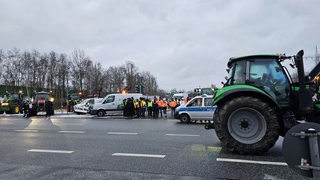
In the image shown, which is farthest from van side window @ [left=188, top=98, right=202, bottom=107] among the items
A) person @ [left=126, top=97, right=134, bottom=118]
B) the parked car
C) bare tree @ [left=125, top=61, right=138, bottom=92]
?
bare tree @ [left=125, top=61, right=138, bottom=92]

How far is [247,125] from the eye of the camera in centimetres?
748

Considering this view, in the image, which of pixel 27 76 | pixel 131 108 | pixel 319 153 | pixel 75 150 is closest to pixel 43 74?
pixel 27 76

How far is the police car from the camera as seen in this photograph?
1758 centimetres

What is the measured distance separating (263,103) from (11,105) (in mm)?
31788

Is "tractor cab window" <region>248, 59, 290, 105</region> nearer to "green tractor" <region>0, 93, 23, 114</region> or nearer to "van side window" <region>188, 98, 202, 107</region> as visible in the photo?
"van side window" <region>188, 98, 202, 107</region>

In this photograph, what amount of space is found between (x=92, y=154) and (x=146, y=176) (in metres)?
2.54

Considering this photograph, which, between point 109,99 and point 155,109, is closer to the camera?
point 155,109

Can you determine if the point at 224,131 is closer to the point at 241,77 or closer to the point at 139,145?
the point at 241,77

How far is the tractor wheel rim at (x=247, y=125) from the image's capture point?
731cm

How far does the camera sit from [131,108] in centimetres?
2359

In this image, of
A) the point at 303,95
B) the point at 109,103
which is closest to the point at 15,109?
the point at 109,103

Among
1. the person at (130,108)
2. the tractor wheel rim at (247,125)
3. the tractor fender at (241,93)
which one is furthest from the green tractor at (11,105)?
the tractor wheel rim at (247,125)

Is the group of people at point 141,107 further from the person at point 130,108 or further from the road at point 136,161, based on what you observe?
the road at point 136,161

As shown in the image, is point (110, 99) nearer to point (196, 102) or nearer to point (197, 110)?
point (196, 102)
